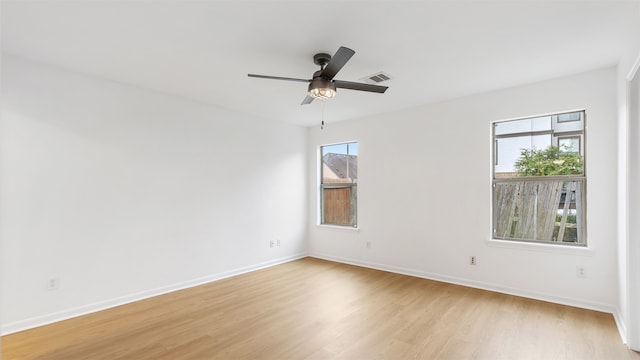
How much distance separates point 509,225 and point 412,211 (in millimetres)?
1253

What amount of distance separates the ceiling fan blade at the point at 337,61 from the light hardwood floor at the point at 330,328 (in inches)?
90.0

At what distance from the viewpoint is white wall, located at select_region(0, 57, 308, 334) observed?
9.52ft

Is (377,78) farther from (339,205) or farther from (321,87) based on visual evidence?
(339,205)

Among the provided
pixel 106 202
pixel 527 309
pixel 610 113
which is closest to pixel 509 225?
pixel 527 309

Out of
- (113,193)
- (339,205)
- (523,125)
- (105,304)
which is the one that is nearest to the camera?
(105,304)

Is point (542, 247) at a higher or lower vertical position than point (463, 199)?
lower

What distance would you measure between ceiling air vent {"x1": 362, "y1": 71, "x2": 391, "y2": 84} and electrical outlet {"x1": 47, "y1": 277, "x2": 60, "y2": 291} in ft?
12.5

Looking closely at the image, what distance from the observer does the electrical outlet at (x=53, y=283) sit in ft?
9.93

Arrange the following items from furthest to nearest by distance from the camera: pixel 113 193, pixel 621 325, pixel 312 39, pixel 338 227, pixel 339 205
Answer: pixel 339 205
pixel 338 227
pixel 113 193
pixel 621 325
pixel 312 39

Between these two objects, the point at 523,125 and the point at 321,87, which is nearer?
the point at 321,87

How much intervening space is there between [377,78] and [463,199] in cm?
205

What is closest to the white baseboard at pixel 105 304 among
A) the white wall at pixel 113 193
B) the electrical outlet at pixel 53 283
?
the white wall at pixel 113 193

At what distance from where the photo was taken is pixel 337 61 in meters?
2.37

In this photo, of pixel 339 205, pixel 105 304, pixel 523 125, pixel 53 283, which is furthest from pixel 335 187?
pixel 53 283
